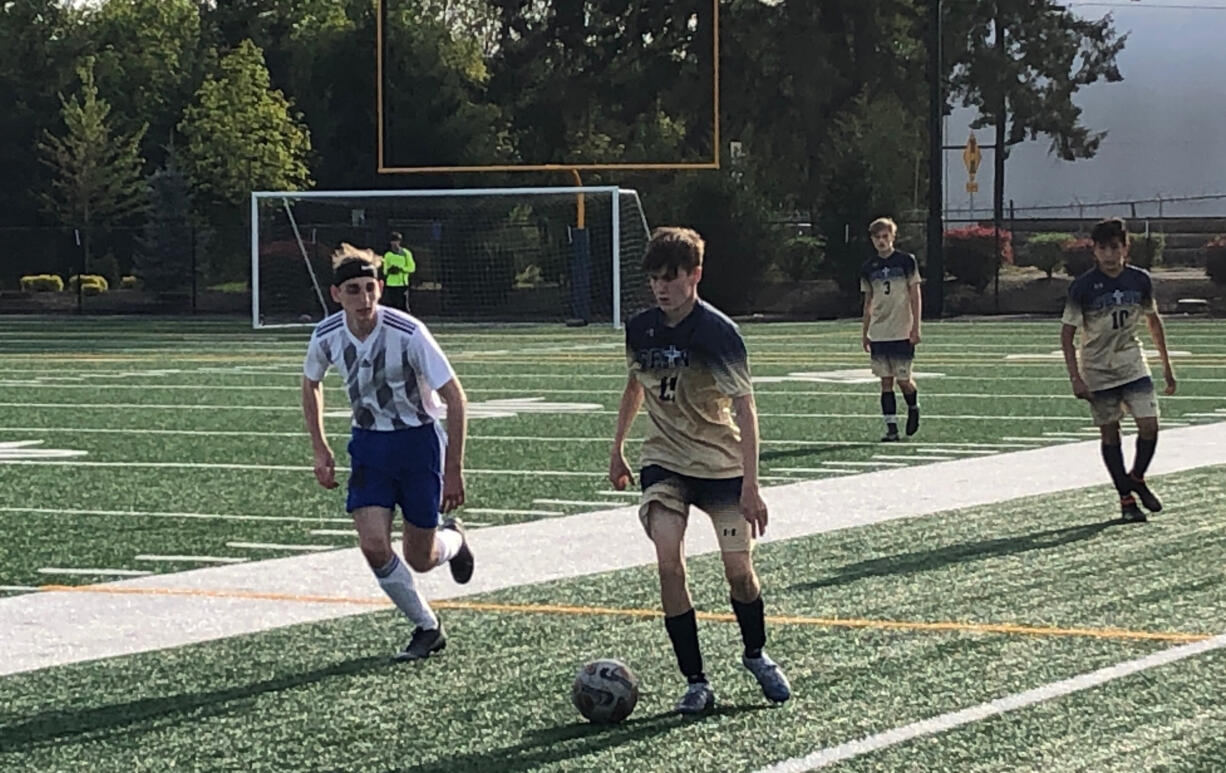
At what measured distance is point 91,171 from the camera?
52406 mm

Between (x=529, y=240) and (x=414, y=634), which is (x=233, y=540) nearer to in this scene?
(x=414, y=634)

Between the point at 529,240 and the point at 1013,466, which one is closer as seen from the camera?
the point at 1013,466

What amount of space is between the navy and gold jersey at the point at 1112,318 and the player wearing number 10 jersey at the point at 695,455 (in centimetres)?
535

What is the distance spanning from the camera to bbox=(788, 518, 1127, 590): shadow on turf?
10117 mm

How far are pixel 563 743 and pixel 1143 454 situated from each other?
251 inches

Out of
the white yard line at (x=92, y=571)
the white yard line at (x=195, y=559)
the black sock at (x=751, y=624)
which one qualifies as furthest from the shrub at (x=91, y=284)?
the black sock at (x=751, y=624)

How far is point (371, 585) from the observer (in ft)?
33.0

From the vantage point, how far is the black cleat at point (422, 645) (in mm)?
8211

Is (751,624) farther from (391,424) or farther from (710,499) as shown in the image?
(391,424)

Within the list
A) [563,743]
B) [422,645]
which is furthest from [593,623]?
[563,743]

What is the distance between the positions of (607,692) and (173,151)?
153 feet

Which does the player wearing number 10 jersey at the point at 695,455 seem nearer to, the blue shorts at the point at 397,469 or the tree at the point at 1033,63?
the blue shorts at the point at 397,469

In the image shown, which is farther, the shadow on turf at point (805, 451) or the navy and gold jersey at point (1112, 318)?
the shadow on turf at point (805, 451)

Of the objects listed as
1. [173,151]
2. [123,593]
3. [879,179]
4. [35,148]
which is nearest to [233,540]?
[123,593]
